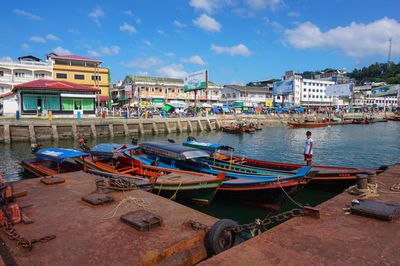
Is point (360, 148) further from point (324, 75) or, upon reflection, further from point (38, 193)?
point (324, 75)

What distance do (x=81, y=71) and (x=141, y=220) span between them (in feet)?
157

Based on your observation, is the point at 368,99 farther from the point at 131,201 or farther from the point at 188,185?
the point at 131,201

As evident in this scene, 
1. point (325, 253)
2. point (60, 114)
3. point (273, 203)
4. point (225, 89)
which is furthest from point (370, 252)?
point (225, 89)

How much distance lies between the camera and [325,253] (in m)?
3.83

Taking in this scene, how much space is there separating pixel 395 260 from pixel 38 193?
8421 millimetres

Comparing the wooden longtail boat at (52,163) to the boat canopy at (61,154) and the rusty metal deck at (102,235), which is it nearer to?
the boat canopy at (61,154)

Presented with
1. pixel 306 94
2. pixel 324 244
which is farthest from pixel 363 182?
pixel 306 94

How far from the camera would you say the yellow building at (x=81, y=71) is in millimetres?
45250

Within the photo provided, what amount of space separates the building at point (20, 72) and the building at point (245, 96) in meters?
40.8

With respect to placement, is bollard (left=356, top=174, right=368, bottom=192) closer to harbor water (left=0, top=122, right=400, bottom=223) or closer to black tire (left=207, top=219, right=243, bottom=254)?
harbor water (left=0, top=122, right=400, bottom=223)

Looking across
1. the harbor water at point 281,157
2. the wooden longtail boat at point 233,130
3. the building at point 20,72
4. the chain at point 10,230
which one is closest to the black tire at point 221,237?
the chain at point 10,230

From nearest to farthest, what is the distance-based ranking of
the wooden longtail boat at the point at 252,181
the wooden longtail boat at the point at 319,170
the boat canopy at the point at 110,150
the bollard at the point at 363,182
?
the bollard at the point at 363,182 → the wooden longtail boat at the point at 252,181 → the wooden longtail boat at the point at 319,170 → the boat canopy at the point at 110,150

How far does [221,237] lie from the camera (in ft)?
15.8

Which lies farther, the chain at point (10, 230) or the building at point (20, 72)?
the building at point (20, 72)
